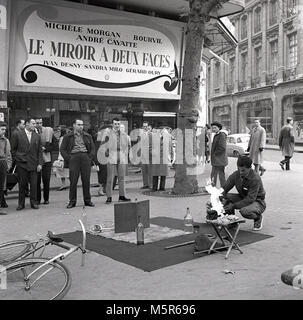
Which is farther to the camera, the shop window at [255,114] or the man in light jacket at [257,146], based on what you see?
the shop window at [255,114]

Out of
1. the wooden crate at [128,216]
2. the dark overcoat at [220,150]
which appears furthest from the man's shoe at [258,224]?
the dark overcoat at [220,150]

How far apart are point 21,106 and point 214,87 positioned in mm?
41229

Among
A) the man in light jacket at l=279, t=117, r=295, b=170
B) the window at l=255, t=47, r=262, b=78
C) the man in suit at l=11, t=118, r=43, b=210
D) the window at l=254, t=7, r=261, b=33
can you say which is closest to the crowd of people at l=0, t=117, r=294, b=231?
the man in suit at l=11, t=118, r=43, b=210

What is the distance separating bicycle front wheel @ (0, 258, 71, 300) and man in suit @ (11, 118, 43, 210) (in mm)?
5492

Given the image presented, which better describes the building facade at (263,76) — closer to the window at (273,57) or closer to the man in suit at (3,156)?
the window at (273,57)

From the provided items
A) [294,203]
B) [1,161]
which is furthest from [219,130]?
[1,161]

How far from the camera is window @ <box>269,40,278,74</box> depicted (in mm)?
40094

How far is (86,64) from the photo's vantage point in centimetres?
1438

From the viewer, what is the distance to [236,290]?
4.64m

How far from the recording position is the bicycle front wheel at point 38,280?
13.9 ft

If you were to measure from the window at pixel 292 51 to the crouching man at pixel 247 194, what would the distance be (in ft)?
104

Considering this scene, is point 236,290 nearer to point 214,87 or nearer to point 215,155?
point 215,155

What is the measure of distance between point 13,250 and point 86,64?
10.2 metres

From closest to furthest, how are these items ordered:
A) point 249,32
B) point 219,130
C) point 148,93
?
1. point 219,130
2. point 148,93
3. point 249,32
